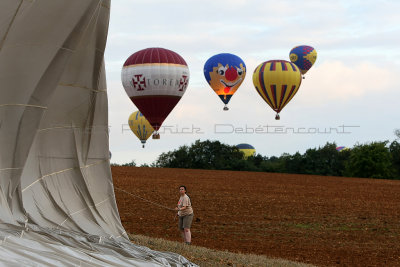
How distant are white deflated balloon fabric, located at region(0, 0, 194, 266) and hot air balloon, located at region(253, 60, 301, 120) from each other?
37987 mm

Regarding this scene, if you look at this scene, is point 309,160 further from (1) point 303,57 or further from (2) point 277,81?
(2) point 277,81

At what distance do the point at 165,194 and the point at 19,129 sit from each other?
75.1 ft

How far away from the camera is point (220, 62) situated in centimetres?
5425

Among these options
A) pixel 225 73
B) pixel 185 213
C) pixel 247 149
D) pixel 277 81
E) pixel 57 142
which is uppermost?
pixel 225 73

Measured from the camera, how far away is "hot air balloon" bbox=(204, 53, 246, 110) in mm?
54250

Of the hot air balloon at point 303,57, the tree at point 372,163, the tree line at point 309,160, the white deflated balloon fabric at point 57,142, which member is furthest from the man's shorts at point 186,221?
the hot air balloon at point 303,57

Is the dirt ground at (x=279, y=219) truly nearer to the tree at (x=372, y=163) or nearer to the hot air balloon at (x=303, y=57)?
the tree at (x=372, y=163)

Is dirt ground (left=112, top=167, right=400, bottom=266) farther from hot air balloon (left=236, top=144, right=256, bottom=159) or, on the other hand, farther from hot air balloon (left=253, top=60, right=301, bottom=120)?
hot air balloon (left=236, top=144, right=256, bottom=159)

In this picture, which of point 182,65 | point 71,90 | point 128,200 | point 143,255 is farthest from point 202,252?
point 182,65

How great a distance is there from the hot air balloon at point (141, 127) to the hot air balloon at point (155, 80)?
22.1m

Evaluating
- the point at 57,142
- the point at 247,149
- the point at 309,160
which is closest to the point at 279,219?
the point at 57,142

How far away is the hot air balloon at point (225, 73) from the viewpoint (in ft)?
178

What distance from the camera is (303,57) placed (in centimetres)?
8012

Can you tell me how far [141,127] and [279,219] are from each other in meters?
38.0
